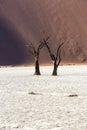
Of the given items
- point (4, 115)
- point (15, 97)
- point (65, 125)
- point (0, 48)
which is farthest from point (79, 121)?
point (0, 48)

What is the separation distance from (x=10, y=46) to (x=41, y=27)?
10.4 meters

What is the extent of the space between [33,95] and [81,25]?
8707cm

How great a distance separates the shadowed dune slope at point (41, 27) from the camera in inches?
3858

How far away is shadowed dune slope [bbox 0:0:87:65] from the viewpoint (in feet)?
322

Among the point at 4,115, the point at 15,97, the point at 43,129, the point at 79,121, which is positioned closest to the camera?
the point at 43,129

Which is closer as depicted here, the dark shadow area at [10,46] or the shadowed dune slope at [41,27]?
the dark shadow area at [10,46]

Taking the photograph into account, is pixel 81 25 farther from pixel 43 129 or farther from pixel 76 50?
pixel 43 129

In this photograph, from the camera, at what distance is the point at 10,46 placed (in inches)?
3907

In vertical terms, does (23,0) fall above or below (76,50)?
above

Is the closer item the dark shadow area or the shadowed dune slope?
the dark shadow area

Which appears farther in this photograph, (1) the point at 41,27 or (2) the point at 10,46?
(1) the point at 41,27

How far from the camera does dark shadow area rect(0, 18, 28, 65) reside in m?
95.3

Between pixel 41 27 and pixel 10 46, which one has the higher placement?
pixel 41 27

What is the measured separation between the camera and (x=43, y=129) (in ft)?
37.8
